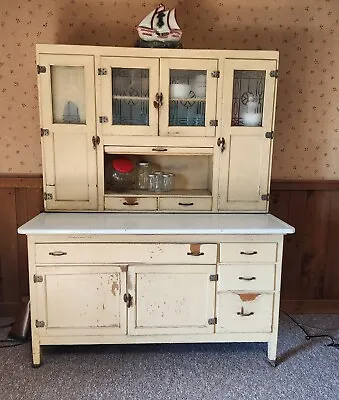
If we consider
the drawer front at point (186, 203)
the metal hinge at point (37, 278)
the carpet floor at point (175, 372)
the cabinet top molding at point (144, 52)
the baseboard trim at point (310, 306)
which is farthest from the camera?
the baseboard trim at point (310, 306)

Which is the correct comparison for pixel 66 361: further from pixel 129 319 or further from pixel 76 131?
pixel 76 131

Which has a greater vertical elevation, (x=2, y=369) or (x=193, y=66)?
(x=193, y=66)

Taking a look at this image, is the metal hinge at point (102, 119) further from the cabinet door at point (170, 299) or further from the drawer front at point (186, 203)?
the cabinet door at point (170, 299)

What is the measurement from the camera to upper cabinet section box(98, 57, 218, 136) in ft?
7.82

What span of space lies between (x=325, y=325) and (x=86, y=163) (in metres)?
1.98

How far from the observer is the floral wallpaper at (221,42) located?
2613mm

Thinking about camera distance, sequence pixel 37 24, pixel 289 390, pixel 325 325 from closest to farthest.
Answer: pixel 289 390 < pixel 37 24 < pixel 325 325

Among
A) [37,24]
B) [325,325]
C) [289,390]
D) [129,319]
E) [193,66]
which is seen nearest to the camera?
[289,390]

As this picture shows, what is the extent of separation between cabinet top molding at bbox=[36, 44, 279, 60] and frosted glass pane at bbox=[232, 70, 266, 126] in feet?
0.34

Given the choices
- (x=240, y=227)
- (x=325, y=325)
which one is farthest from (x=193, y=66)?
(x=325, y=325)

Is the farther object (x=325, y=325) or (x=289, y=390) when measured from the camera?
(x=325, y=325)

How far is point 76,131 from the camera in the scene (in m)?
2.43

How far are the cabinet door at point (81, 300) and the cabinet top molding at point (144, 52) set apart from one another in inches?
48.4

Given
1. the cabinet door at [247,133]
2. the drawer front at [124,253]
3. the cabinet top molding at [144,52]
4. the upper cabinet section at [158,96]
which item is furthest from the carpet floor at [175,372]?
the cabinet top molding at [144,52]
